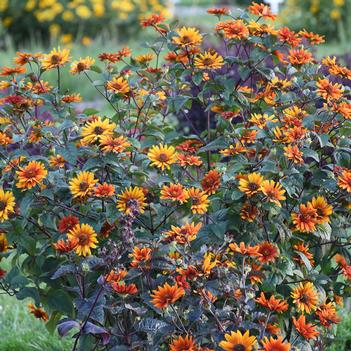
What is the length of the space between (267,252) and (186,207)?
0.86ft

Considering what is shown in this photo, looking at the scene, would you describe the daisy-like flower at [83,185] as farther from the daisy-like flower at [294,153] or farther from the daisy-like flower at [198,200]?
the daisy-like flower at [294,153]

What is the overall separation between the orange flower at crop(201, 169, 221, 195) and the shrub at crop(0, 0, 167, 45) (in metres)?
8.63

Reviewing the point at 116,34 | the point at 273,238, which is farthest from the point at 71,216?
the point at 116,34

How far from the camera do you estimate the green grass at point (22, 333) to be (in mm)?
3090

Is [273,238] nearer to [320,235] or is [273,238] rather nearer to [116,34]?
[320,235]

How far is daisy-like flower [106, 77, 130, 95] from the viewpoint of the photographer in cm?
236

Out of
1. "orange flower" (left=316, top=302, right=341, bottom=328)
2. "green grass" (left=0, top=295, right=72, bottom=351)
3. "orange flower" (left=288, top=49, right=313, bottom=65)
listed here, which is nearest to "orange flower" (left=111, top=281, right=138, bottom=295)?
"orange flower" (left=316, top=302, right=341, bottom=328)

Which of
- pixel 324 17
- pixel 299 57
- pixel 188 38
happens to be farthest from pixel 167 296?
pixel 324 17

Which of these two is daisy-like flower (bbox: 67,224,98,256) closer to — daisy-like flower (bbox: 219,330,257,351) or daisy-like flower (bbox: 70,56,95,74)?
daisy-like flower (bbox: 219,330,257,351)

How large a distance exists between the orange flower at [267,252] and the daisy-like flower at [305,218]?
0.30ft

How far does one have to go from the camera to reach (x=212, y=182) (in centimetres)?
222

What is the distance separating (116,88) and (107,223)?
16.2 inches

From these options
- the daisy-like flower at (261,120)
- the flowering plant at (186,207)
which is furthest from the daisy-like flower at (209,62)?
the daisy-like flower at (261,120)

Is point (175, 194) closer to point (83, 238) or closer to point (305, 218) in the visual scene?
point (83, 238)
